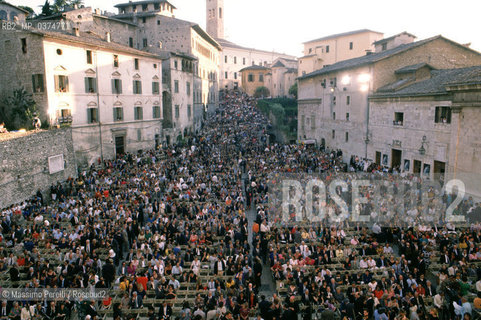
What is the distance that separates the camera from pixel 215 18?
96375mm

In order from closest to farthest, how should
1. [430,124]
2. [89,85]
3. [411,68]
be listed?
[430,124] → [411,68] → [89,85]

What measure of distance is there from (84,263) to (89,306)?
2.97 m

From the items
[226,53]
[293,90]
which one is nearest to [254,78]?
[226,53]

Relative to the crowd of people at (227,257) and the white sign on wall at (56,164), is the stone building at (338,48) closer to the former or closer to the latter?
the crowd of people at (227,257)

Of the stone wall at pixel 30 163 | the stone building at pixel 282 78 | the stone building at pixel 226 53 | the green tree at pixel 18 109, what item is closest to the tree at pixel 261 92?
the stone building at pixel 282 78

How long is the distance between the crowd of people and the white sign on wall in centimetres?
316

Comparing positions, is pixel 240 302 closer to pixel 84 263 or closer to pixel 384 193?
pixel 84 263

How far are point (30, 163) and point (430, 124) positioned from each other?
2834cm

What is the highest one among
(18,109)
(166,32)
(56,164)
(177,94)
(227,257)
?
(166,32)

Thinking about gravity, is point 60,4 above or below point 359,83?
above

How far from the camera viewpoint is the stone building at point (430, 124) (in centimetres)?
1998

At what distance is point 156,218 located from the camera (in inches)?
688

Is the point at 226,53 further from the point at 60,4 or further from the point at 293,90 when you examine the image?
the point at 60,4

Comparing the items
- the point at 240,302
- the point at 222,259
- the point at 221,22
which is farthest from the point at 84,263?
the point at 221,22
